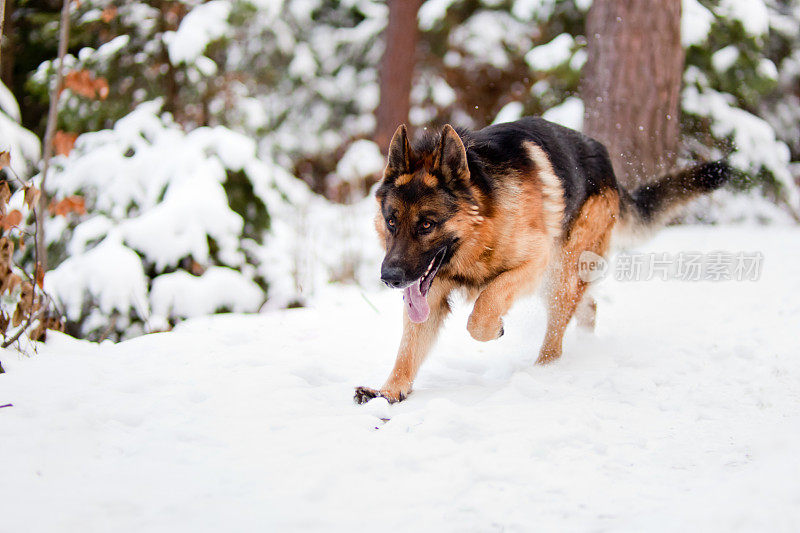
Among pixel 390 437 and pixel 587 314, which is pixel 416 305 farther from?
pixel 587 314

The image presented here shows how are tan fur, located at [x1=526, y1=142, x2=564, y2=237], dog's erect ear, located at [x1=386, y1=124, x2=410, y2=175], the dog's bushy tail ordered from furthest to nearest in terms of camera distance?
the dog's bushy tail
tan fur, located at [x1=526, y1=142, x2=564, y2=237]
dog's erect ear, located at [x1=386, y1=124, x2=410, y2=175]

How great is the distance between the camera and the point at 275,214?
687cm

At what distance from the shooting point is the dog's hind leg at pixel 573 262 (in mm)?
4309

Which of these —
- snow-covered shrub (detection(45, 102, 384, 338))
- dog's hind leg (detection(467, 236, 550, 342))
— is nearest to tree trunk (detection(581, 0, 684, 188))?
dog's hind leg (detection(467, 236, 550, 342))

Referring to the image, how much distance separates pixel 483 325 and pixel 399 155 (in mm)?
1108

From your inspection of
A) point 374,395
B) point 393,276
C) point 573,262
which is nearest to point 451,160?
point 393,276

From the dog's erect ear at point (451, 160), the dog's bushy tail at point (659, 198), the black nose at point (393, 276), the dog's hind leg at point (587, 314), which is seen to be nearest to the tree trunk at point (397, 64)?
the dog's bushy tail at point (659, 198)

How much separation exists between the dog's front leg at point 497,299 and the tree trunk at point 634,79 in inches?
130

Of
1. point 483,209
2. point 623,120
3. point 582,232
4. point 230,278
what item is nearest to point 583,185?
point 582,232

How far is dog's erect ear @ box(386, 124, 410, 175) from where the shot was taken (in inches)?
135

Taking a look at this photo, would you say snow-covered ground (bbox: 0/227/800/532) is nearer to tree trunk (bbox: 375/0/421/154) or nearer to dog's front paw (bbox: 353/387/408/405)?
dog's front paw (bbox: 353/387/408/405)

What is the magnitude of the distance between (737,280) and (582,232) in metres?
2.52

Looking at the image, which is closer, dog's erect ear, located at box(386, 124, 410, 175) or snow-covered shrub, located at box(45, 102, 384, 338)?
dog's erect ear, located at box(386, 124, 410, 175)

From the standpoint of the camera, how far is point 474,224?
3477 mm
